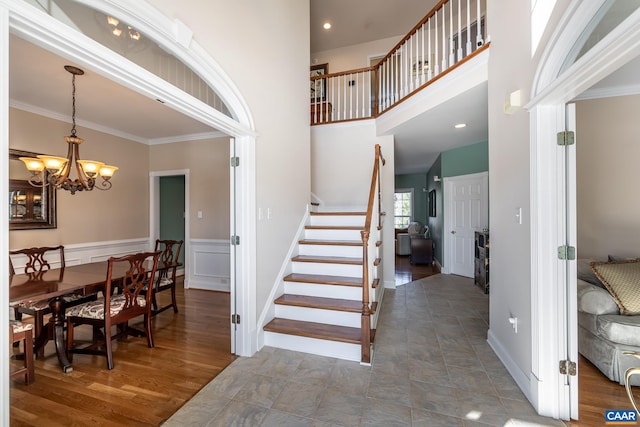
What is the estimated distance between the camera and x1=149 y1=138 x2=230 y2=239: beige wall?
4727mm

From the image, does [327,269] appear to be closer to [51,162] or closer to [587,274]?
[587,274]

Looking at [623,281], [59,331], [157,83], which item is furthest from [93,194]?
[623,281]

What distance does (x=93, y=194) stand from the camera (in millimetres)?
4266

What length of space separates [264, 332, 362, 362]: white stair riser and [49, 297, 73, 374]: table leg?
1.65m

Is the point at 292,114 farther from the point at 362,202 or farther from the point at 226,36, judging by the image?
the point at 362,202

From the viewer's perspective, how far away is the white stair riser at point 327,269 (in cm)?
299

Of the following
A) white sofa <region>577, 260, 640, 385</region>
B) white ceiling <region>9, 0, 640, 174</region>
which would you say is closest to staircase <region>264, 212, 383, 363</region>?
white sofa <region>577, 260, 640, 385</region>

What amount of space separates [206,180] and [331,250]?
2.83m

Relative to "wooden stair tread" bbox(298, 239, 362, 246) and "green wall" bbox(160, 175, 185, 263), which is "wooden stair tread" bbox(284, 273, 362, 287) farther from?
"green wall" bbox(160, 175, 185, 263)

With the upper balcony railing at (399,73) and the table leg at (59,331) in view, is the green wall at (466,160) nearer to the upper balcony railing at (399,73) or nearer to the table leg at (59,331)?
the upper balcony railing at (399,73)

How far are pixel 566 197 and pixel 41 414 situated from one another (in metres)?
3.70

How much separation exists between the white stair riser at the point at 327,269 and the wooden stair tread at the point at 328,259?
39 mm

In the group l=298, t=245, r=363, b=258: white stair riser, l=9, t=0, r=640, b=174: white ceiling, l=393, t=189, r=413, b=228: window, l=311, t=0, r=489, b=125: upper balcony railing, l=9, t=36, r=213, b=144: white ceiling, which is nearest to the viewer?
l=9, t=36, r=213, b=144: white ceiling

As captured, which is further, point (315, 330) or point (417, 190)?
point (417, 190)
